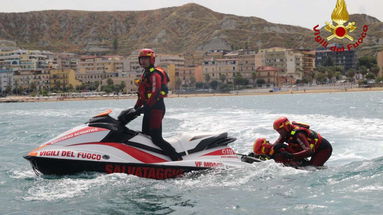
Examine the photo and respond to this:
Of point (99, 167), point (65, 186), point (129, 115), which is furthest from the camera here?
point (129, 115)

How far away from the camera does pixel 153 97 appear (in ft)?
27.3

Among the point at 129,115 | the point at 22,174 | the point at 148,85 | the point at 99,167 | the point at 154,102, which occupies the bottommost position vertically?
the point at 22,174

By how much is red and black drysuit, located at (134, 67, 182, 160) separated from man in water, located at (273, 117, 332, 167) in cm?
183

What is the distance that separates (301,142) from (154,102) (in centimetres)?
244

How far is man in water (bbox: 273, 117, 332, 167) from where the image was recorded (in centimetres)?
898

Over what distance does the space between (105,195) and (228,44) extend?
188243 millimetres

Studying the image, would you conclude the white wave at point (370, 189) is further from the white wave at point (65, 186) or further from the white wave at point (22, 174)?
the white wave at point (22, 174)

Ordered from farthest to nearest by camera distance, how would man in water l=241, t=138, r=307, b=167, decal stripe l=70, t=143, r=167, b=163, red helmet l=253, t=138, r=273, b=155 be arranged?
red helmet l=253, t=138, r=273, b=155 → man in water l=241, t=138, r=307, b=167 → decal stripe l=70, t=143, r=167, b=163

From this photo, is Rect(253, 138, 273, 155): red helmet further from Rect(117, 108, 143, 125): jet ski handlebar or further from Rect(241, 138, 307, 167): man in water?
Rect(117, 108, 143, 125): jet ski handlebar

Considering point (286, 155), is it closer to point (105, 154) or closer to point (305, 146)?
point (305, 146)

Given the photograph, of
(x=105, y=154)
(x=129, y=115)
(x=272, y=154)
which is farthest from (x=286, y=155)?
(x=105, y=154)

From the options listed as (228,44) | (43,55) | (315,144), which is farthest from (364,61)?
(315,144)

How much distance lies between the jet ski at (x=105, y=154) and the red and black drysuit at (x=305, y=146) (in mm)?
1566

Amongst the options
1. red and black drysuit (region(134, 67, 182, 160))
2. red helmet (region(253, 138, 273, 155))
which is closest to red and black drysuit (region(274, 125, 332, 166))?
red helmet (region(253, 138, 273, 155))
